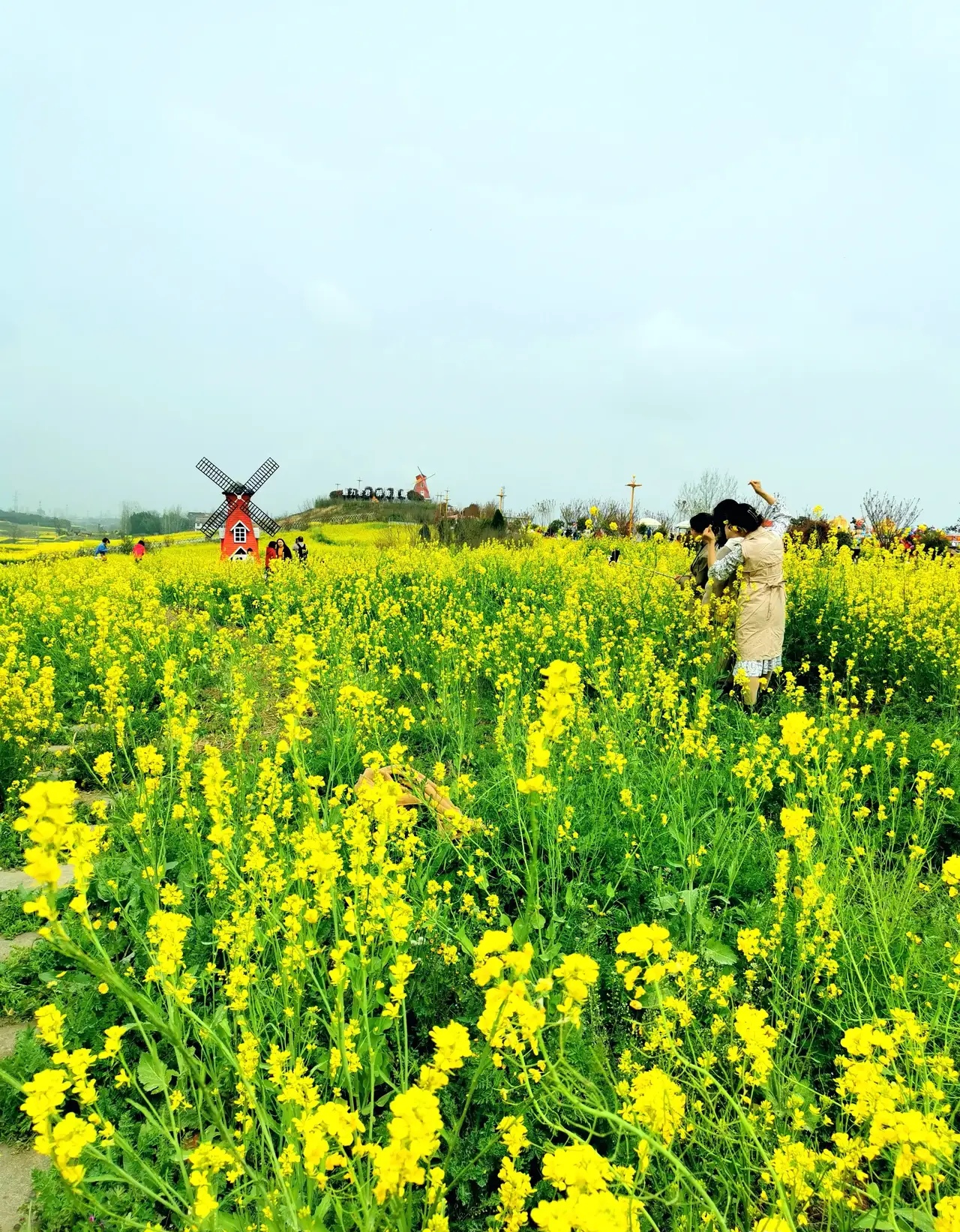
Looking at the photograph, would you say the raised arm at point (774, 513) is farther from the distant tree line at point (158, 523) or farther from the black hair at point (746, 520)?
the distant tree line at point (158, 523)

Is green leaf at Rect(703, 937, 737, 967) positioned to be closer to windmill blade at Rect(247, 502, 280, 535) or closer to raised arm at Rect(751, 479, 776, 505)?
raised arm at Rect(751, 479, 776, 505)

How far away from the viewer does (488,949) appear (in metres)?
1.34

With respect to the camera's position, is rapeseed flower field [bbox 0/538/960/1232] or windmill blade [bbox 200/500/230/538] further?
windmill blade [bbox 200/500/230/538]

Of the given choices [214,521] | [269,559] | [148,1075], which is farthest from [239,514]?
[148,1075]

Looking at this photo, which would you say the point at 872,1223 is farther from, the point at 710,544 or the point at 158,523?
the point at 158,523

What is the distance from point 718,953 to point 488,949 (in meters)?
1.61

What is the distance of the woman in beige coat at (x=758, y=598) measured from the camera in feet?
18.2

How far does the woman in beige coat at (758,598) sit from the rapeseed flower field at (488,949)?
0.34 meters

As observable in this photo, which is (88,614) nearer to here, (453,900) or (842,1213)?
(453,900)

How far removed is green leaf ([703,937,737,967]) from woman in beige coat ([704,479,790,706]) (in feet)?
10.4

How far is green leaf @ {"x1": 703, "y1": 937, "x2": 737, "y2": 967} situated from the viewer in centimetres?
250

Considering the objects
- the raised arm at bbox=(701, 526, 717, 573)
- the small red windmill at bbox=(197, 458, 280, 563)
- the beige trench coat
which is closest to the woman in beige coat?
the beige trench coat

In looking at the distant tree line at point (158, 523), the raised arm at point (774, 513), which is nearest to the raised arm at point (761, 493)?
the raised arm at point (774, 513)

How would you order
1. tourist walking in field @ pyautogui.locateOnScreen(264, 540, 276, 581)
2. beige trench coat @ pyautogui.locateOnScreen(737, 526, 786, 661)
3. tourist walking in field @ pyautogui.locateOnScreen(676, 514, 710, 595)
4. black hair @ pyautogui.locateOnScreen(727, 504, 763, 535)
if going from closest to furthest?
1. beige trench coat @ pyautogui.locateOnScreen(737, 526, 786, 661)
2. black hair @ pyautogui.locateOnScreen(727, 504, 763, 535)
3. tourist walking in field @ pyautogui.locateOnScreen(676, 514, 710, 595)
4. tourist walking in field @ pyautogui.locateOnScreen(264, 540, 276, 581)
